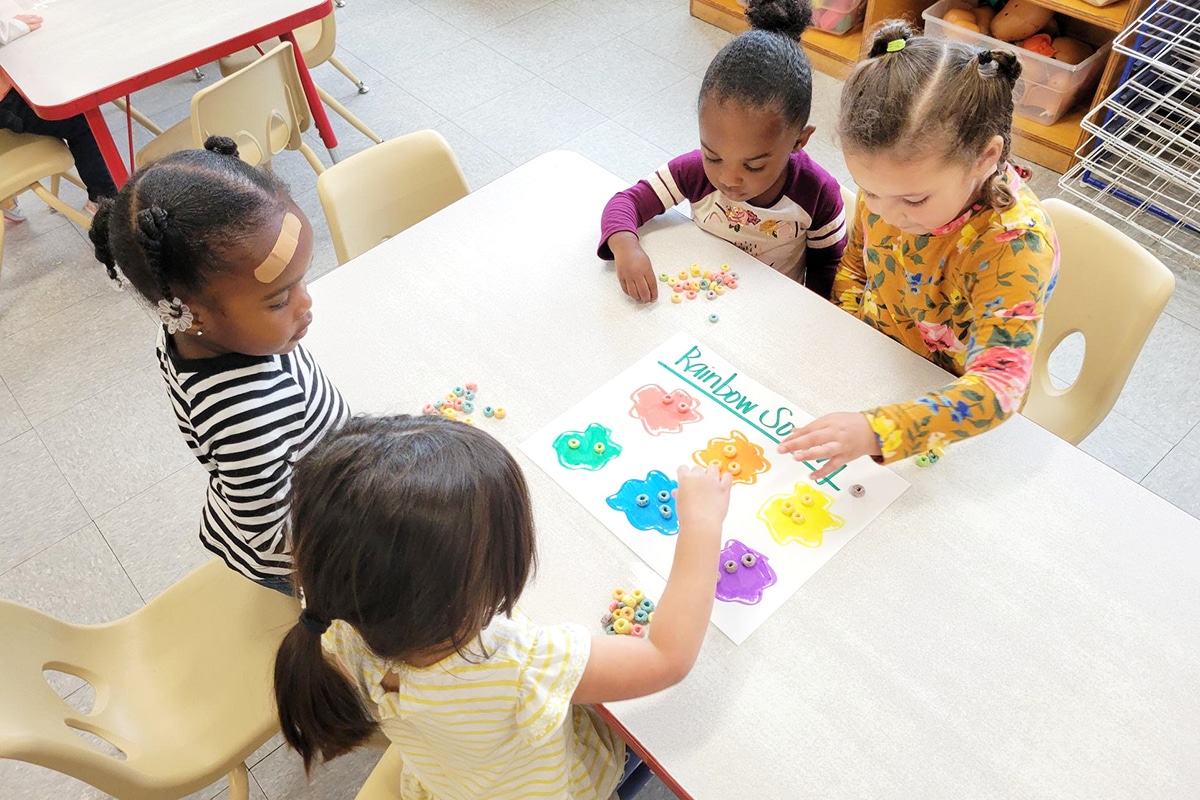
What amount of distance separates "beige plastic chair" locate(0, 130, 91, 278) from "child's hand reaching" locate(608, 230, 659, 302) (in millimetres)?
1718

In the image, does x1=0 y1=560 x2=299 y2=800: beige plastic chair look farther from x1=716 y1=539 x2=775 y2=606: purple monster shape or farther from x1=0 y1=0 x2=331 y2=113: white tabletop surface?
x1=0 y1=0 x2=331 y2=113: white tabletop surface

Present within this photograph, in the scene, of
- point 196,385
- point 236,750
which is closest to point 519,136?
point 196,385

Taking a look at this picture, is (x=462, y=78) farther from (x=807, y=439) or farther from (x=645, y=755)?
(x=645, y=755)

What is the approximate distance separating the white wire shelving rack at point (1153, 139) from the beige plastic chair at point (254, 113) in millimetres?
2042

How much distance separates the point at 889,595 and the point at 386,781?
0.62 metres

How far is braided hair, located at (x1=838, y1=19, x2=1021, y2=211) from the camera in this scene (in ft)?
3.14

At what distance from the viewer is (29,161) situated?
84.8 inches

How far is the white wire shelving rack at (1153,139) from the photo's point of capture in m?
2.11

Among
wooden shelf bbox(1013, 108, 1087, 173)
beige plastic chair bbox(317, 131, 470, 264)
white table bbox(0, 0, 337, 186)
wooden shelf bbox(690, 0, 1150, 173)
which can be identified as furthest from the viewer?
wooden shelf bbox(1013, 108, 1087, 173)

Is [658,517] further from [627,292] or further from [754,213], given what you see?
[754,213]

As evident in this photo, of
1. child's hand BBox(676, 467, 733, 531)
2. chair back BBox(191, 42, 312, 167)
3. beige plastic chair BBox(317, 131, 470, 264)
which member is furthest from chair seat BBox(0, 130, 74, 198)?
child's hand BBox(676, 467, 733, 531)

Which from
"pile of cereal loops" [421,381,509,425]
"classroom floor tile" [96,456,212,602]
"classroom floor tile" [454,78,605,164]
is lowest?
"classroom floor tile" [96,456,212,602]

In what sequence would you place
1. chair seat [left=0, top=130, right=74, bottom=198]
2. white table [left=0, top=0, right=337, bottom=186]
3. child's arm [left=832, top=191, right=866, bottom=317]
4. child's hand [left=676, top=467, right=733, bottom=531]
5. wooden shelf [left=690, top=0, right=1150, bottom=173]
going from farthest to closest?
wooden shelf [left=690, top=0, right=1150, bottom=173] → chair seat [left=0, top=130, right=74, bottom=198] → white table [left=0, top=0, right=337, bottom=186] → child's arm [left=832, top=191, right=866, bottom=317] → child's hand [left=676, top=467, right=733, bottom=531]

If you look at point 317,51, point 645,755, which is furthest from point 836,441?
point 317,51
